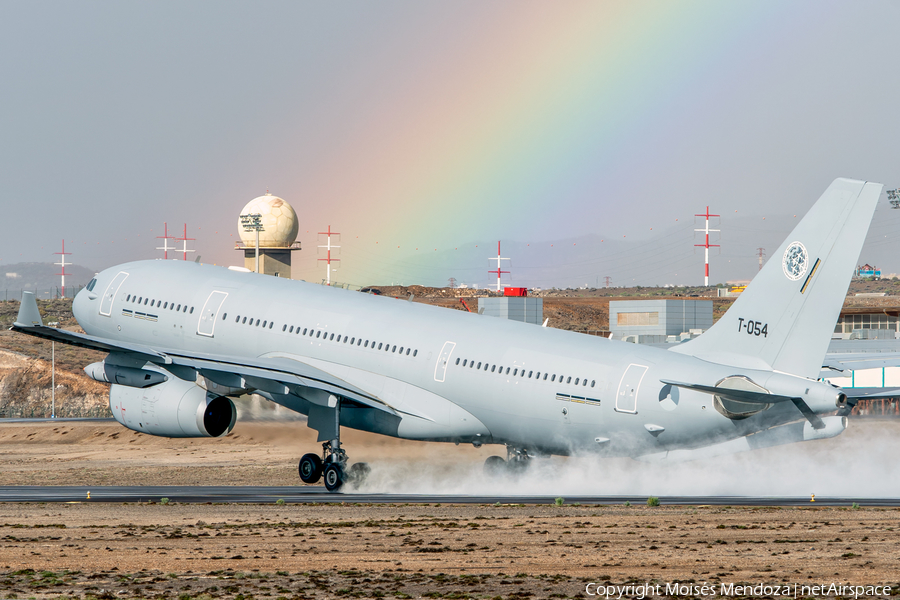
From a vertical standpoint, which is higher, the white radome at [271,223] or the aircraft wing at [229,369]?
the white radome at [271,223]

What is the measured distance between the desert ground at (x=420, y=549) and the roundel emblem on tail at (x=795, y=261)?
21.8 ft

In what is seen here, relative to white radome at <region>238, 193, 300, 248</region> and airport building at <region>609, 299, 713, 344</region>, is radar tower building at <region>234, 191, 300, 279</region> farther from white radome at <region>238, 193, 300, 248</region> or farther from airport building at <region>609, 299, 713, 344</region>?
airport building at <region>609, 299, 713, 344</region>

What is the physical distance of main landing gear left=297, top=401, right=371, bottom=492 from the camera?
115ft

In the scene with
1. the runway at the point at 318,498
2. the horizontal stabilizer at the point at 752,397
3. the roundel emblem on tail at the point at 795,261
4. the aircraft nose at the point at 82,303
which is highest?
the roundel emblem on tail at the point at 795,261

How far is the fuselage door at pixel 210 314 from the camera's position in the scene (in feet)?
131

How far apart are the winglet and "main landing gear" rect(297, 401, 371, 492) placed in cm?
1026

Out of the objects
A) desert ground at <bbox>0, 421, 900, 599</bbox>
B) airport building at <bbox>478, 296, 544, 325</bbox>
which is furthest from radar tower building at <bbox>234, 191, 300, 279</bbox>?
desert ground at <bbox>0, 421, 900, 599</bbox>

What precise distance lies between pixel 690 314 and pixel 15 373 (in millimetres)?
61499

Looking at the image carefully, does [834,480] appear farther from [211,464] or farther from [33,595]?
[211,464]

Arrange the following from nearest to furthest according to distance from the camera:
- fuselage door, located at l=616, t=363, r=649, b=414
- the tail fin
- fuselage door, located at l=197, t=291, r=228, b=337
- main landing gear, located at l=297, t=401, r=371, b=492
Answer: the tail fin → fuselage door, located at l=616, t=363, r=649, b=414 → main landing gear, located at l=297, t=401, r=371, b=492 → fuselage door, located at l=197, t=291, r=228, b=337

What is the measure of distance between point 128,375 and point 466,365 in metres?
12.1

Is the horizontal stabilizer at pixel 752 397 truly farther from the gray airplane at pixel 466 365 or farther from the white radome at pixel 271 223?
the white radome at pixel 271 223

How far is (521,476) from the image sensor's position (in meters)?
35.9

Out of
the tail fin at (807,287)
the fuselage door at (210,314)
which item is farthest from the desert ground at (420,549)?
the fuselage door at (210,314)
